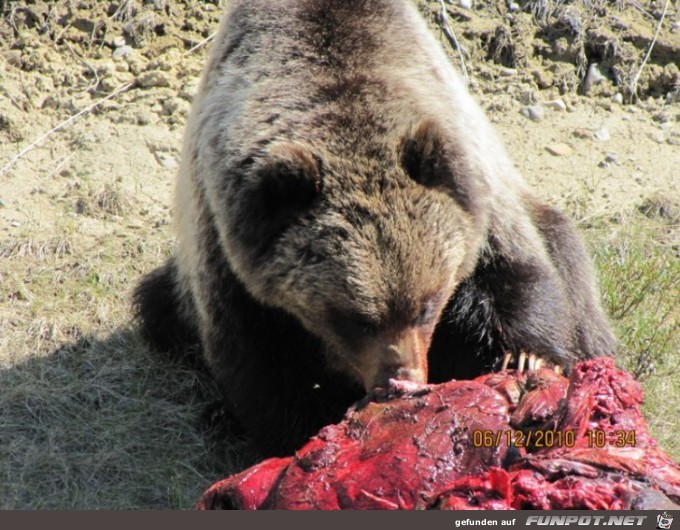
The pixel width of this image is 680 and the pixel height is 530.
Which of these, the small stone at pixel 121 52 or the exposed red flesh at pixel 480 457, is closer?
the exposed red flesh at pixel 480 457

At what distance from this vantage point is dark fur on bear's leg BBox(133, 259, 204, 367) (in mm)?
7164

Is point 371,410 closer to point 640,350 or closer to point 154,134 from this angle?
point 640,350

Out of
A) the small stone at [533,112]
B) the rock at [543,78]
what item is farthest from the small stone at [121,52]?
the rock at [543,78]

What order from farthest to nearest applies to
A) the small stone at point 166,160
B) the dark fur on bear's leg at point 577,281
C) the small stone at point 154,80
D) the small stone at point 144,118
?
the small stone at point 154,80 < the small stone at point 144,118 < the small stone at point 166,160 < the dark fur on bear's leg at point 577,281

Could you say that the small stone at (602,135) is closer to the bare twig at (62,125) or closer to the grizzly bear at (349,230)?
the grizzly bear at (349,230)

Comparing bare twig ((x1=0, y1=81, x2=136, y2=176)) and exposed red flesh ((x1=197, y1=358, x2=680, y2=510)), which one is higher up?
exposed red flesh ((x1=197, y1=358, x2=680, y2=510))

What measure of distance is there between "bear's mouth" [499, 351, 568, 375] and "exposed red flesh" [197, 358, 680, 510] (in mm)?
1204

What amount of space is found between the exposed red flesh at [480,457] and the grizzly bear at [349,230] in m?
0.69

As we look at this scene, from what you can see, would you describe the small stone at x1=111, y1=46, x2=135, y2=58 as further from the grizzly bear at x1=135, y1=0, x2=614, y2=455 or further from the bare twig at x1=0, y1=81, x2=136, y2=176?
the grizzly bear at x1=135, y1=0, x2=614, y2=455

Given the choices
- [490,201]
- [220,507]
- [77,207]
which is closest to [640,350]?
[490,201]

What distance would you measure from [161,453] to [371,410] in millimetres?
2312

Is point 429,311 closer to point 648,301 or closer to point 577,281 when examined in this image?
point 577,281

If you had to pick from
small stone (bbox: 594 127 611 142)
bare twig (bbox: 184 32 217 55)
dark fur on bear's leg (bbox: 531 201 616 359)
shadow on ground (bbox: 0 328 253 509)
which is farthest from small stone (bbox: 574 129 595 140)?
shadow on ground (bbox: 0 328 253 509)

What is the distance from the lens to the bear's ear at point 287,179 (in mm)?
4883
